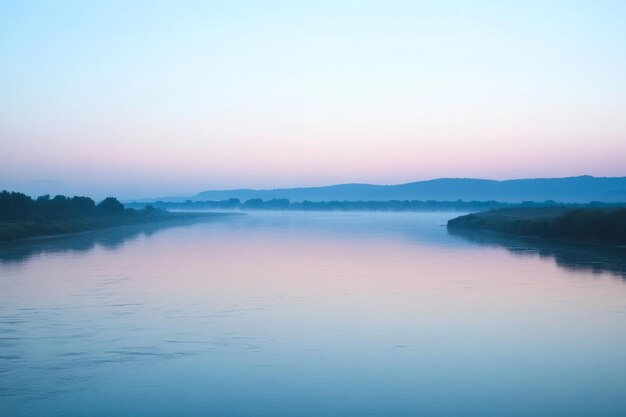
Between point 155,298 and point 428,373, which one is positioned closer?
point 428,373

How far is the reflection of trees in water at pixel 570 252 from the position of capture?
63.1 ft

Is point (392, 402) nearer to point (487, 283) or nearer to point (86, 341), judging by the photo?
point (86, 341)

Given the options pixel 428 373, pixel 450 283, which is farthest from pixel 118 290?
pixel 428 373

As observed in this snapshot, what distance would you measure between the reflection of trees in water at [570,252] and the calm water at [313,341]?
0.37 metres

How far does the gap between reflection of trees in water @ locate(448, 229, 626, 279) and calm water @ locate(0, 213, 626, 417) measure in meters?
0.37

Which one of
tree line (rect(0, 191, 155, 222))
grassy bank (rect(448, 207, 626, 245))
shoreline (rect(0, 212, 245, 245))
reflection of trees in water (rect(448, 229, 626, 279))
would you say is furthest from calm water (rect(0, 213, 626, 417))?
tree line (rect(0, 191, 155, 222))

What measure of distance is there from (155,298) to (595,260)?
535 inches

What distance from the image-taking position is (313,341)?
9727 mm

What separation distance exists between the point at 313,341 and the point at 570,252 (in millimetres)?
17115

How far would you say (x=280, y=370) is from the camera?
317 inches

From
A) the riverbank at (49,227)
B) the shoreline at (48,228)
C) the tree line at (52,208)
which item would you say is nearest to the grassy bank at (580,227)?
the shoreline at (48,228)

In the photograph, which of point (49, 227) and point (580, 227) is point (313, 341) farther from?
point (49, 227)

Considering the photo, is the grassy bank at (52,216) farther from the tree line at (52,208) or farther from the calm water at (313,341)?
the calm water at (313,341)

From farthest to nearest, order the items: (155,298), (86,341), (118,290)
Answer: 1. (118,290)
2. (155,298)
3. (86,341)
